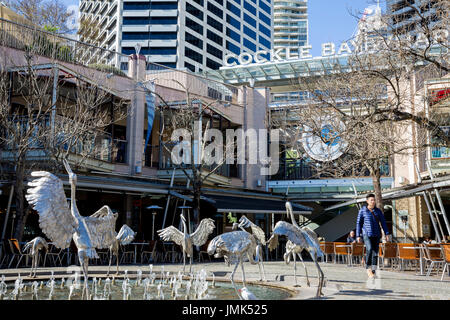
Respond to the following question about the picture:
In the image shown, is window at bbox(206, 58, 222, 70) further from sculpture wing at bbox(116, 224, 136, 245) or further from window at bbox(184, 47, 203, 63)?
sculpture wing at bbox(116, 224, 136, 245)

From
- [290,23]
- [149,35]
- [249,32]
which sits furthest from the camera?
[290,23]

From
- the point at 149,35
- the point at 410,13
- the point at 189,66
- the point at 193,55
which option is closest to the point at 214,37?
the point at 193,55

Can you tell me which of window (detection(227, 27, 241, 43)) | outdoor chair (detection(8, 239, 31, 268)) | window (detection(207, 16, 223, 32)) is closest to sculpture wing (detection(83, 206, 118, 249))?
outdoor chair (detection(8, 239, 31, 268))

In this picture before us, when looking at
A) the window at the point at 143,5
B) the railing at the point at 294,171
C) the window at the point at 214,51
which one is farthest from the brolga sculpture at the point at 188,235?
the window at the point at 143,5

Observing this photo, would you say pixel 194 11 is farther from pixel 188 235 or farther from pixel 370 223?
pixel 370 223

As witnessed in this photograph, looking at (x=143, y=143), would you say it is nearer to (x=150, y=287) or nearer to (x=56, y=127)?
(x=56, y=127)

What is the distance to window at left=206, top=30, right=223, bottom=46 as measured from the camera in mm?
66600

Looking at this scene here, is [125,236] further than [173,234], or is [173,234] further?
[125,236]

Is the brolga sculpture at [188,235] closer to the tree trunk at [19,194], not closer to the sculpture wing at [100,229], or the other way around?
the sculpture wing at [100,229]

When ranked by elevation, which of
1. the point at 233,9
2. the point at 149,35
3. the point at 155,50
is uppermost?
the point at 233,9

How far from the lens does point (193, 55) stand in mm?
63438

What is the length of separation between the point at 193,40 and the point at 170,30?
3.56 m

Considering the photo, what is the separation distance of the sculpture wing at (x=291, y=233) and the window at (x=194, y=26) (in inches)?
2370
